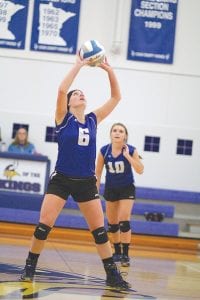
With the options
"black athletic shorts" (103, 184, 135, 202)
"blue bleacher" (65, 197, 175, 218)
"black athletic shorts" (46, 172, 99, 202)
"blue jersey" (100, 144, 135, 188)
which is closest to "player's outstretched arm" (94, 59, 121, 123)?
"black athletic shorts" (46, 172, 99, 202)

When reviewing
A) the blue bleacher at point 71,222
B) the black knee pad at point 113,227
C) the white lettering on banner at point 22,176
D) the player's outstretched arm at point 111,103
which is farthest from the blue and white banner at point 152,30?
the player's outstretched arm at point 111,103

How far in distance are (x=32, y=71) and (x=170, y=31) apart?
3648 mm

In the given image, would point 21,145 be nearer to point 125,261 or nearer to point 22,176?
point 22,176

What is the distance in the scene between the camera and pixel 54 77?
1529cm

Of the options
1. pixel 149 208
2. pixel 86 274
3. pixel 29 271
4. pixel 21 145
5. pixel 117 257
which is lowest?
pixel 149 208

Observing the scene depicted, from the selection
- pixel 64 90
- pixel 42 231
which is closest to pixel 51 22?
pixel 64 90

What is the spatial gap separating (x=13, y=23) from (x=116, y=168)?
8.25m

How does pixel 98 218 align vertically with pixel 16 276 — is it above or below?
above

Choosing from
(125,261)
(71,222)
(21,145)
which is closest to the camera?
(125,261)

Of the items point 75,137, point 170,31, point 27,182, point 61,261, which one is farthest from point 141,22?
point 75,137

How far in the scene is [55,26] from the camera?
15297 mm

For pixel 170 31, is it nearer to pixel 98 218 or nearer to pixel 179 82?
pixel 179 82

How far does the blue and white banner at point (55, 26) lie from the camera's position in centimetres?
1523

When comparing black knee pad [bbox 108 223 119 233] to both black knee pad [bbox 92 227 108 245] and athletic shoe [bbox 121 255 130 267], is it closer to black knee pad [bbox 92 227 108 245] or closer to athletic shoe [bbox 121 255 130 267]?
athletic shoe [bbox 121 255 130 267]
